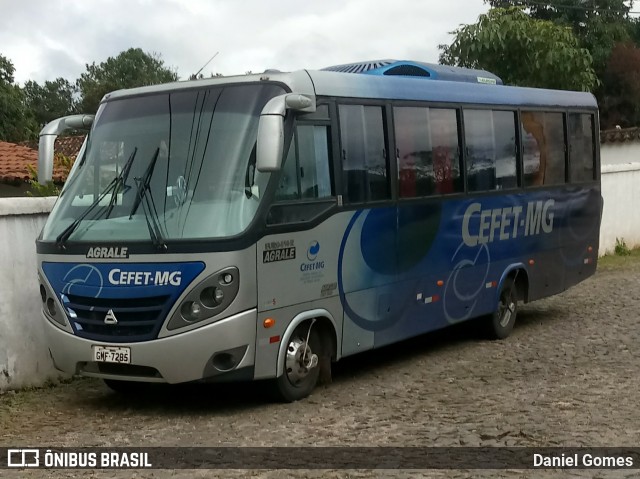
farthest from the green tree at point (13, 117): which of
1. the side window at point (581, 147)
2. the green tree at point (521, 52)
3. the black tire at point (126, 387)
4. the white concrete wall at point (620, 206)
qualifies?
the black tire at point (126, 387)

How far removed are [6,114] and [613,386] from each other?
32730mm

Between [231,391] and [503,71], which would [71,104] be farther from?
[231,391]

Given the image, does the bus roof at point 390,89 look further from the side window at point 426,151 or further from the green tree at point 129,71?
the green tree at point 129,71

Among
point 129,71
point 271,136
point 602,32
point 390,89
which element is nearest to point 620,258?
point 390,89

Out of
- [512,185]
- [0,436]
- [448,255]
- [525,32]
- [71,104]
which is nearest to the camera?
[0,436]

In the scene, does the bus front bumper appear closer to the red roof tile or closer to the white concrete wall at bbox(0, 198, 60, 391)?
the white concrete wall at bbox(0, 198, 60, 391)

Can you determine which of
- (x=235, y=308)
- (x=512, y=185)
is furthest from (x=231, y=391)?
(x=512, y=185)

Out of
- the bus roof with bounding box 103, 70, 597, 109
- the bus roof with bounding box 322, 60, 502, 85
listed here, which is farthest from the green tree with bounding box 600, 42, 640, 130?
the bus roof with bounding box 322, 60, 502, 85

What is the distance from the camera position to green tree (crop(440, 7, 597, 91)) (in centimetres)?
2758

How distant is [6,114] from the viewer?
3812 cm

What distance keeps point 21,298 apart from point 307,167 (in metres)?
3.04

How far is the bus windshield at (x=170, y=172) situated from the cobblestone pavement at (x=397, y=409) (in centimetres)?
151

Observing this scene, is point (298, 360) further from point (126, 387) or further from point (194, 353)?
point (126, 387)

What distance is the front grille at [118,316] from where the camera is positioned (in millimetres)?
8047
